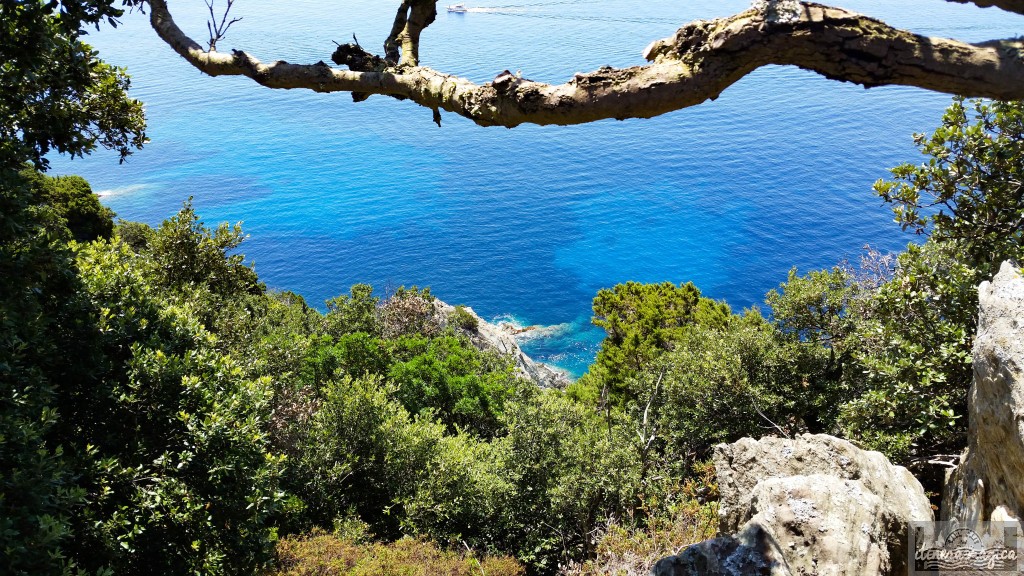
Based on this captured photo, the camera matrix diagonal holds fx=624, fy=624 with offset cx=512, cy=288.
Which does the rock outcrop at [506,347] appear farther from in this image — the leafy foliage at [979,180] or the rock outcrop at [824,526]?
the rock outcrop at [824,526]

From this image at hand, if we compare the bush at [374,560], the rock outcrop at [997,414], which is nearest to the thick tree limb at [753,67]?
the rock outcrop at [997,414]

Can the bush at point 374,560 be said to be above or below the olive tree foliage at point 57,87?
below

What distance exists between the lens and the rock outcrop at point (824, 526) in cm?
696

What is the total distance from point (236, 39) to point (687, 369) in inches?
3741

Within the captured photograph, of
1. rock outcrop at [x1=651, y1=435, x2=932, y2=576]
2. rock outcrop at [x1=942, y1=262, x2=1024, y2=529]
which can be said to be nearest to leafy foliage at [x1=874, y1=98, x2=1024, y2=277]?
rock outcrop at [x1=942, y1=262, x2=1024, y2=529]

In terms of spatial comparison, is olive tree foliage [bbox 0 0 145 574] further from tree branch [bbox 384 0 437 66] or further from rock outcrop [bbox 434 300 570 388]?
rock outcrop [bbox 434 300 570 388]

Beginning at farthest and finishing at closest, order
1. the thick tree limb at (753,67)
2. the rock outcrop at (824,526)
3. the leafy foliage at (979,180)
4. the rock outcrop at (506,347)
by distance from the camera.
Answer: the rock outcrop at (506,347) < the leafy foliage at (979,180) < the rock outcrop at (824,526) < the thick tree limb at (753,67)

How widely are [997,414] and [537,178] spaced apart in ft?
195

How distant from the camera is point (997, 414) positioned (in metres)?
7.08

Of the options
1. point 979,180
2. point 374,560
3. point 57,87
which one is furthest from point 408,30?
point 979,180

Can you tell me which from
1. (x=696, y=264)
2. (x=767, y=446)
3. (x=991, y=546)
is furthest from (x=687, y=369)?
(x=696, y=264)

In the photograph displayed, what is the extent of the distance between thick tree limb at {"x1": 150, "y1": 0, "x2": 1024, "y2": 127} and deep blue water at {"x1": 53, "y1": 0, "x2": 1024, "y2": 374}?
36526mm

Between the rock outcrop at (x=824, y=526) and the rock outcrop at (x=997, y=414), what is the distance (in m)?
0.83

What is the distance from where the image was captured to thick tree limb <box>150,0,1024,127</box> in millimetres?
3242
